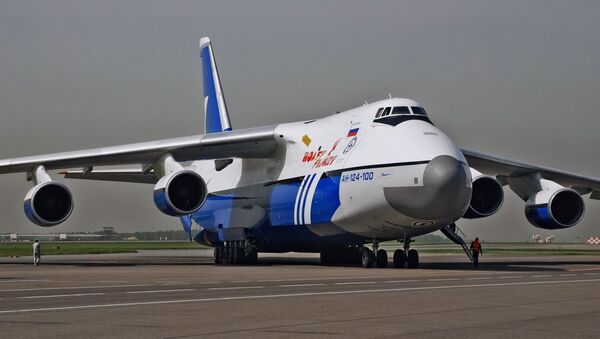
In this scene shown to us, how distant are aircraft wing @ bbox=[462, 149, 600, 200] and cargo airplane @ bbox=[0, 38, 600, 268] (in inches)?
1.6

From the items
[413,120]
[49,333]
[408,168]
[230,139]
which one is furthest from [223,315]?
[230,139]

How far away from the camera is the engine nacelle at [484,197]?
91.9 ft

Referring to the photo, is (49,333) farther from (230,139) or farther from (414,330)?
(230,139)

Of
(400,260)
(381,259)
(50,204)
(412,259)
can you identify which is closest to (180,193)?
(50,204)

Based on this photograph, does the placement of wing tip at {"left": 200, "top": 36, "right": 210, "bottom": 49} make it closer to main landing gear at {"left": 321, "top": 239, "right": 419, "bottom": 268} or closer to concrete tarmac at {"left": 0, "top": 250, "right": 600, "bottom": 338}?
main landing gear at {"left": 321, "top": 239, "right": 419, "bottom": 268}

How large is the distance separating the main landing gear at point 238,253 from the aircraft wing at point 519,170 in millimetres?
7795

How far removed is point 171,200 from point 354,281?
1083cm

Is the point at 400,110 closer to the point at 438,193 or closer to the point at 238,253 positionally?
the point at 438,193

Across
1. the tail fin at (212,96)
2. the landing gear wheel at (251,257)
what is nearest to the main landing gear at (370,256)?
the landing gear wheel at (251,257)

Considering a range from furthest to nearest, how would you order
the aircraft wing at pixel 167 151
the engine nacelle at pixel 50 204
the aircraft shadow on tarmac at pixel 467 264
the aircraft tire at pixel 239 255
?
the aircraft tire at pixel 239 255 < the aircraft wing at pixel 167 151 < the engine nacelle at pixel 50 204 < the aircraft shadow on tarmac at pixel 467 264

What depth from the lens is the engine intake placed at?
2802 centimetres

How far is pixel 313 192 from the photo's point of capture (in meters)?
27.3

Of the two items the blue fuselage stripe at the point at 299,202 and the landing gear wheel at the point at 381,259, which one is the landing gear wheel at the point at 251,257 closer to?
the blue fuselage stripe at the point at 299,202

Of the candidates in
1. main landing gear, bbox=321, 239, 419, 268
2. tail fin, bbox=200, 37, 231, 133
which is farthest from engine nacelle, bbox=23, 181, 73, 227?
tail fin, bbox=200, 37, 231, 133
